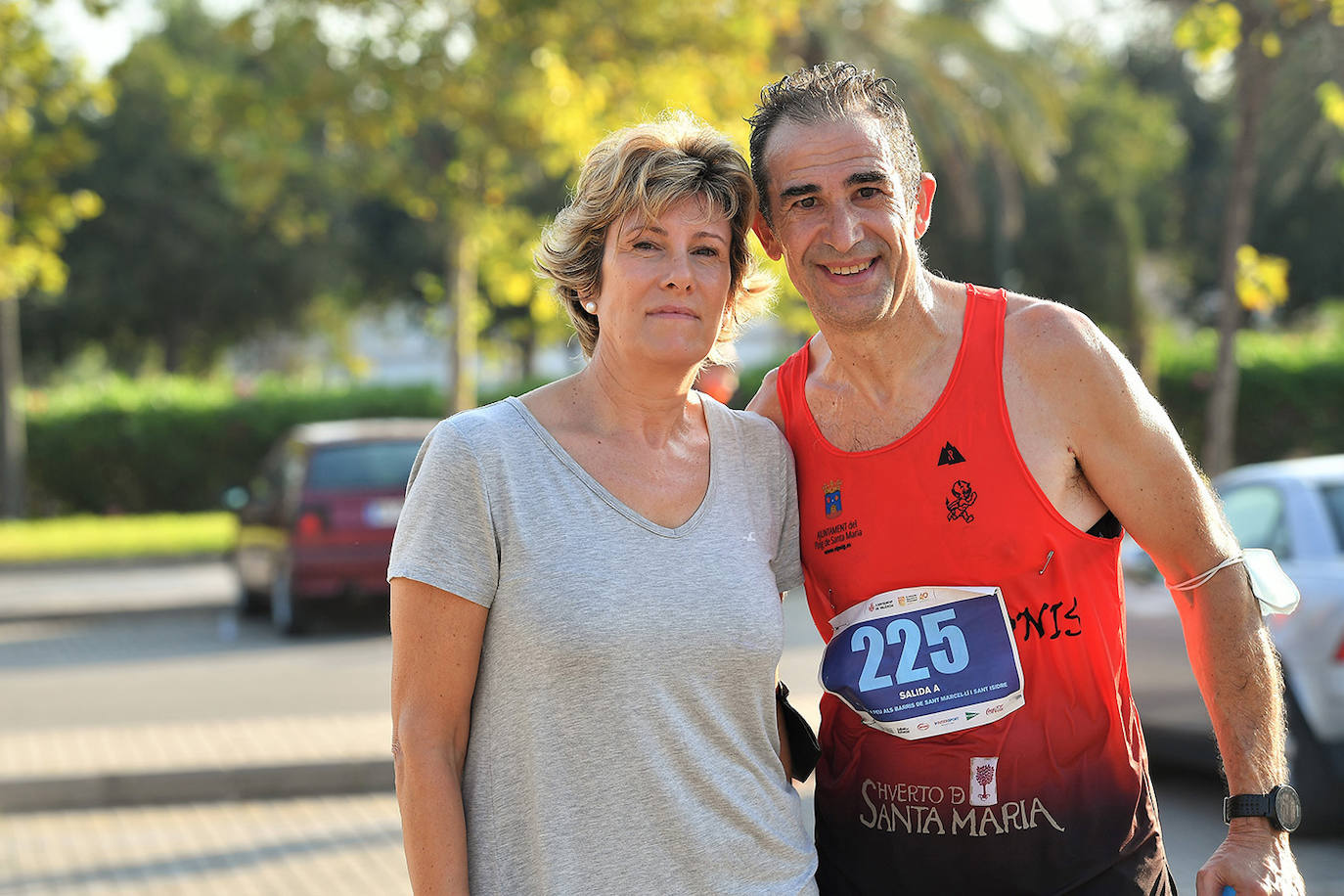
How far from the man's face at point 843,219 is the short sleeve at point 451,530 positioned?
761 mm

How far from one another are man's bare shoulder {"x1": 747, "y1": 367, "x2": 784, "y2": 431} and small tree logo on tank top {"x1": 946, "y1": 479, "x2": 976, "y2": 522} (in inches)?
18.3

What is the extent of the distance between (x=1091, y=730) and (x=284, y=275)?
38.1 m

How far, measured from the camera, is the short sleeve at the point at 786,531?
272 centimetres

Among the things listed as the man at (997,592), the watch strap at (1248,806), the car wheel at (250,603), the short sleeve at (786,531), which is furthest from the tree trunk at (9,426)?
the watch strap at (1248,806)

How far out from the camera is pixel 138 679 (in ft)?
36.2

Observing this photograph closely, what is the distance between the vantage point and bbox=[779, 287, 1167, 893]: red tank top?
258 cm

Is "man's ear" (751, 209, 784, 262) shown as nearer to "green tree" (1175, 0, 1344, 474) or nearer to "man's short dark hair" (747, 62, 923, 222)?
"man's short dark hair" (747, 62, 923, 222)

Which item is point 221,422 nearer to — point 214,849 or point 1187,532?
point 214,849

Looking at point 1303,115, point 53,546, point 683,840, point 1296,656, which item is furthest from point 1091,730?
point 1303,115

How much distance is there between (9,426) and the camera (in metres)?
22.5

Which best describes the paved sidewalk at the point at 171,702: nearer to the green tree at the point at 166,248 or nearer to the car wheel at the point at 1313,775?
the car wheel at the point at 1313,775

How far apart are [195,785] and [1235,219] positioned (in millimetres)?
8836

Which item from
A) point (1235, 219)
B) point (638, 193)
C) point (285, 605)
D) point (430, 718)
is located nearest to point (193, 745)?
point (285, 605)

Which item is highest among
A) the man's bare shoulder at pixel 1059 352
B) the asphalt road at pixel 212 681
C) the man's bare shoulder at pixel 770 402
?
the man's bare shoulder at pixel 1059 352
